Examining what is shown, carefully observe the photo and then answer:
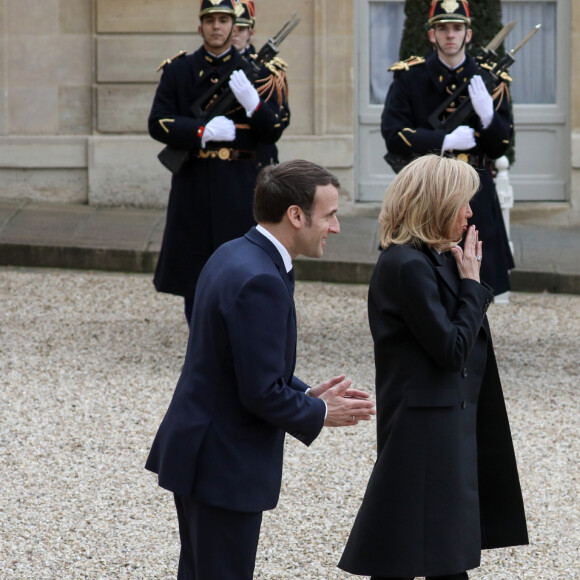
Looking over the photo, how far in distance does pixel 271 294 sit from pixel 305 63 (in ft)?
29.7

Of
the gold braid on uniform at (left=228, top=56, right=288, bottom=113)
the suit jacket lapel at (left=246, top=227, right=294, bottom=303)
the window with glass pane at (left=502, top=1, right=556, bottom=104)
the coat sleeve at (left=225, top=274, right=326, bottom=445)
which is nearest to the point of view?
the coat sleeve at (left=225, top=274, right=326, bottom=445)

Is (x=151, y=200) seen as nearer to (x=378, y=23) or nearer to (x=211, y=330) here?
(x=378, y=23)

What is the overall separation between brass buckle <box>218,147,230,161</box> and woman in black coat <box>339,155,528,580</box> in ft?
12.2

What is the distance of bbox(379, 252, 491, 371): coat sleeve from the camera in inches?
120

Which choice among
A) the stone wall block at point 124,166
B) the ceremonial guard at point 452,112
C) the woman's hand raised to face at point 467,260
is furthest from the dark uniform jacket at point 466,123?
the stone wall block at point 124,166

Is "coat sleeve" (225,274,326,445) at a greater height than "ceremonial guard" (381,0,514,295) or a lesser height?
lesser

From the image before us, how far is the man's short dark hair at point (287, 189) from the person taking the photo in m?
2.85

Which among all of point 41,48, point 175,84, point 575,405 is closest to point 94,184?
point 41,48

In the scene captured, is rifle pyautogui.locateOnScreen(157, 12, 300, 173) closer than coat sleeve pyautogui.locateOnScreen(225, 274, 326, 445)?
No

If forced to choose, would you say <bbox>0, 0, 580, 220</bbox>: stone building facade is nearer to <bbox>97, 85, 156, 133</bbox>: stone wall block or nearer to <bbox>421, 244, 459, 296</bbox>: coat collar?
<bbox>97, 85, 156, 133</bbox>: stone wall block

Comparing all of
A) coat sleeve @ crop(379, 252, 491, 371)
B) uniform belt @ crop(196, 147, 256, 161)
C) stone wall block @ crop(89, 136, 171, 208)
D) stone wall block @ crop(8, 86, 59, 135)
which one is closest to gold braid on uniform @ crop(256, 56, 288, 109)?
uniform belt @ crop(196, 147, 256, 161)

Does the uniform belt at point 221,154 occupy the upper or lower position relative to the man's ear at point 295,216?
upper

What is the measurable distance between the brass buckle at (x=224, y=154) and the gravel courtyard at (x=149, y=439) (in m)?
1.10

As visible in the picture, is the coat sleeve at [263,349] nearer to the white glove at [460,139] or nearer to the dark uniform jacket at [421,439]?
the dark uniform jacket at [421,439]
